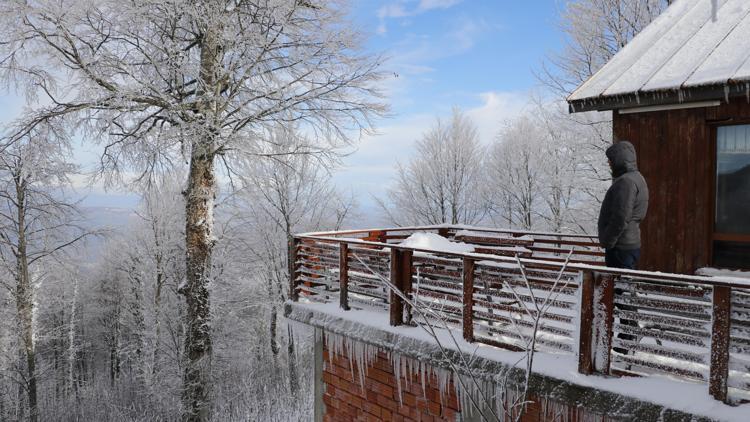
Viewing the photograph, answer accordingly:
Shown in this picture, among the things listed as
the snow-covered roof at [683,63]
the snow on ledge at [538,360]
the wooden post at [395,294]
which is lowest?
the snow on ledge at [538,360]

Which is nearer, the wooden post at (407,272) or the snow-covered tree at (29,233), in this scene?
the wooden post at (407,272)

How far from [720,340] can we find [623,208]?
146cm

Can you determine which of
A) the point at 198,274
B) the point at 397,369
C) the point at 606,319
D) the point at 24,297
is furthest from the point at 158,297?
the point at 606,319

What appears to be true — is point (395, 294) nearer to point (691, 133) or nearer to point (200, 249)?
point (691, 133)

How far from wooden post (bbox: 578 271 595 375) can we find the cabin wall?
8.74 ft

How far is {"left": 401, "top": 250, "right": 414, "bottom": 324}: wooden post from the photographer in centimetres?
537

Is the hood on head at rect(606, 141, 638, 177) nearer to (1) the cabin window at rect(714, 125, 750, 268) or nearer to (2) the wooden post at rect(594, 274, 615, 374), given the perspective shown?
(2) the wooden post at rect(594, 274, 615, 374)

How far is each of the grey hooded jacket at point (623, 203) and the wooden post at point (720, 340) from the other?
125cm

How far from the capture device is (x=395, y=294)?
5.34 m

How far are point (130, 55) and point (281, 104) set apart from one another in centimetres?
301

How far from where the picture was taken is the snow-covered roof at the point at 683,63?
492 cm

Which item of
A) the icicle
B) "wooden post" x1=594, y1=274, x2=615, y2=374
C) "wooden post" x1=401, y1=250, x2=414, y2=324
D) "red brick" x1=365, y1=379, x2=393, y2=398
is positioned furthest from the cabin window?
"red brick" x1=365, y1=379, x2=393, y2=398

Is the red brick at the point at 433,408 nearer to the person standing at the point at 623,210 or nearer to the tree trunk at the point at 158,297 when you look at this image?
the person standing at the point at 623,210

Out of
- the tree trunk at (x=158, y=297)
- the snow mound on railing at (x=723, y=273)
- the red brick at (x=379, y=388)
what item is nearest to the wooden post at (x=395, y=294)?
the red brick at (x=379, y=388)
